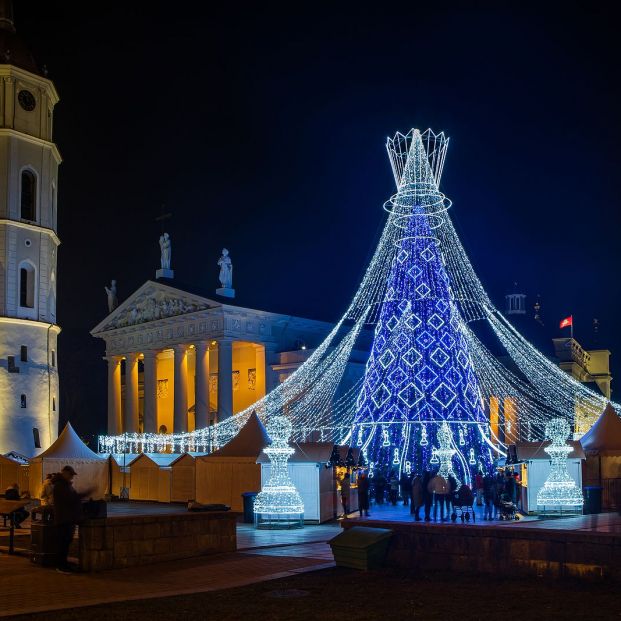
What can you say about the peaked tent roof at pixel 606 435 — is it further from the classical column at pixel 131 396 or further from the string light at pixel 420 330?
the classical column at pixel 131 396

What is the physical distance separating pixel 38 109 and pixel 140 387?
33847mm

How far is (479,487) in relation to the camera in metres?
28.1

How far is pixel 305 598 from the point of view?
11.1 meters

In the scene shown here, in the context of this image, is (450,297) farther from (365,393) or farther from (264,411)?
(264,411)

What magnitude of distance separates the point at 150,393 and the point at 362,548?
165 feet

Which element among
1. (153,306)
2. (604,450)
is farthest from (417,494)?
(153,306)

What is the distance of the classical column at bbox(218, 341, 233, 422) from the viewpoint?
183 ft

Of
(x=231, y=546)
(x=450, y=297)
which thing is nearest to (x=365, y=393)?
(x=450, y=297)

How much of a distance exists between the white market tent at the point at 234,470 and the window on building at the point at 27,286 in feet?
65.5

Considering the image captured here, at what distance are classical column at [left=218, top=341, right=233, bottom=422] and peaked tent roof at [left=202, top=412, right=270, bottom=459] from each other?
94.8 ft

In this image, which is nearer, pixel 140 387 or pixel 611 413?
pixel 611 413

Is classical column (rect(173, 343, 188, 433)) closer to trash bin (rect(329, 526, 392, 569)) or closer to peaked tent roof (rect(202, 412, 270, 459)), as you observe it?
peaked tent roof (rect(202, 412, 270, 459))

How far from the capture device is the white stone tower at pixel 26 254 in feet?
140

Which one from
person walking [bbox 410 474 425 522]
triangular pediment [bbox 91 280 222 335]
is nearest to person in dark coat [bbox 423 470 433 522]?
person walking [bbox 410 474 425 522]
